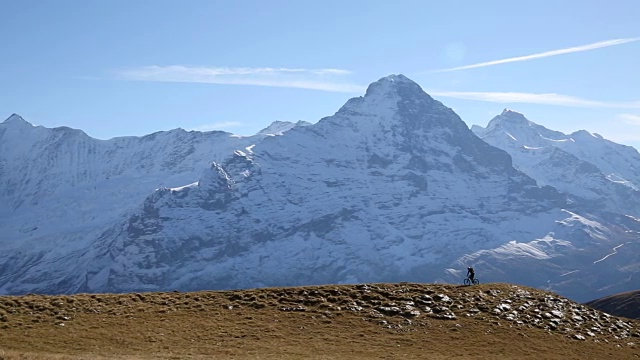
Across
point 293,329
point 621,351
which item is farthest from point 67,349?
point 621,351

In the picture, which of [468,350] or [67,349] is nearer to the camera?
[67,349]

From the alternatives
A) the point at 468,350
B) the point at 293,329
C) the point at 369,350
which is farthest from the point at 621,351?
the point at 293,329

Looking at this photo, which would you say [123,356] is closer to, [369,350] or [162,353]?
[162,353]

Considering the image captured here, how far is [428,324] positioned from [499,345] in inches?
276

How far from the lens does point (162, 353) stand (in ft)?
178

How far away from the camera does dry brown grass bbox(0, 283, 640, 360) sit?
57281 mm

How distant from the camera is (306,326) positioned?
65.2 m

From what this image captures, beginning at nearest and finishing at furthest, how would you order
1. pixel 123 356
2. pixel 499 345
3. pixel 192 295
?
1. pixel 123 356
2. pixel 499 345
3. pixel 192 295

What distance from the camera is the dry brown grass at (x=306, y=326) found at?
188 ft

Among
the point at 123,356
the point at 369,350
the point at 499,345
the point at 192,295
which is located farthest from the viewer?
the point at 192,295

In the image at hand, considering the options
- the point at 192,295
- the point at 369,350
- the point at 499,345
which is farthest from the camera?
the point at 192,295

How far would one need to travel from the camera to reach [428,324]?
67.5m

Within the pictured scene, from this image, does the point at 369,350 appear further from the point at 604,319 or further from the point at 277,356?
the point at 604,319

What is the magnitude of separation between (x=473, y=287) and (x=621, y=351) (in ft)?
57.2
